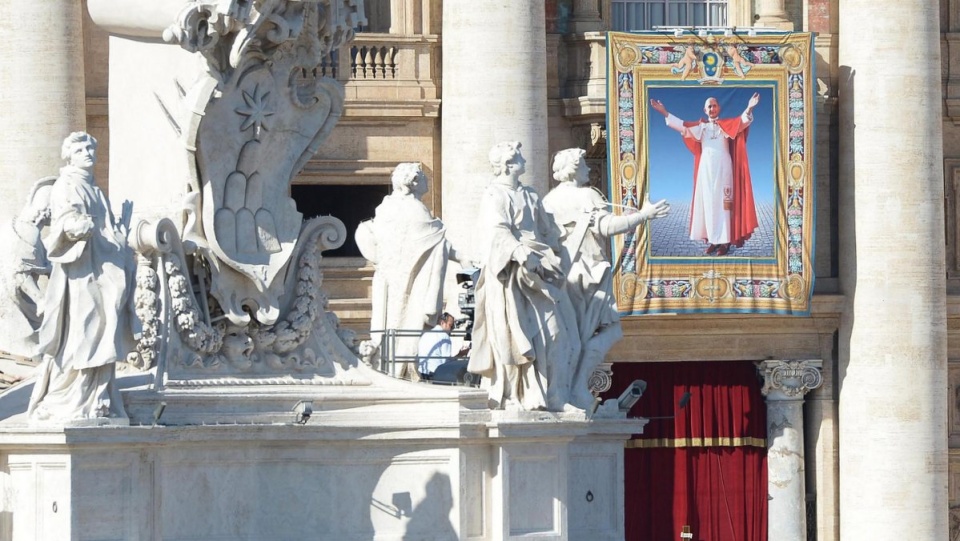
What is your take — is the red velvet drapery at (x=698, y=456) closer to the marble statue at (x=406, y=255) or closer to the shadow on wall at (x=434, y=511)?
the marble statue at (x=406, y=255)

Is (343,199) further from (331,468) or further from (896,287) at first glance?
(331,468)

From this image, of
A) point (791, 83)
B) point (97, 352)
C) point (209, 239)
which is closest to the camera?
point (97, 352)

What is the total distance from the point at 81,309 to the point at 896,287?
23.1m

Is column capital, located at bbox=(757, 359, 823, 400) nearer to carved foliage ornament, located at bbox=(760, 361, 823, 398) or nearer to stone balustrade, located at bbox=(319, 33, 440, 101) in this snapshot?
carved foliage ornament, located at bbox=(760, 361, 823, 398)

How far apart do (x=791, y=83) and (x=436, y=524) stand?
67.6 feet

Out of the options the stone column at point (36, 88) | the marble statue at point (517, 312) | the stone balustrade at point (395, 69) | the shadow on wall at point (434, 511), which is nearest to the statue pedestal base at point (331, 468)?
the shadow on wall at point (434, 511)

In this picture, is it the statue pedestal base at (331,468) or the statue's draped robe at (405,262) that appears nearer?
the statue pedestal base at (331,468)

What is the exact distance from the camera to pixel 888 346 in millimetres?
45531

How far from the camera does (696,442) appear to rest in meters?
46.2

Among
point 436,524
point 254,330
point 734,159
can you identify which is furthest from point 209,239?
point 734,159

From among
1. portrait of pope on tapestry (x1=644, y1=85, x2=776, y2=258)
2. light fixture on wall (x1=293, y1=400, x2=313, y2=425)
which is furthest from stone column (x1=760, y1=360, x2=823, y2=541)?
light fixture on wall (x1=293, y1=400, x2=313, y2=425)

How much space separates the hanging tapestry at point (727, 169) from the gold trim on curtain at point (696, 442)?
1862 millimetres

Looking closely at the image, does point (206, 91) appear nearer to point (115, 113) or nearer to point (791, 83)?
point (115, 113)

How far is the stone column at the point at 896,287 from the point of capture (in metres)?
44.9
